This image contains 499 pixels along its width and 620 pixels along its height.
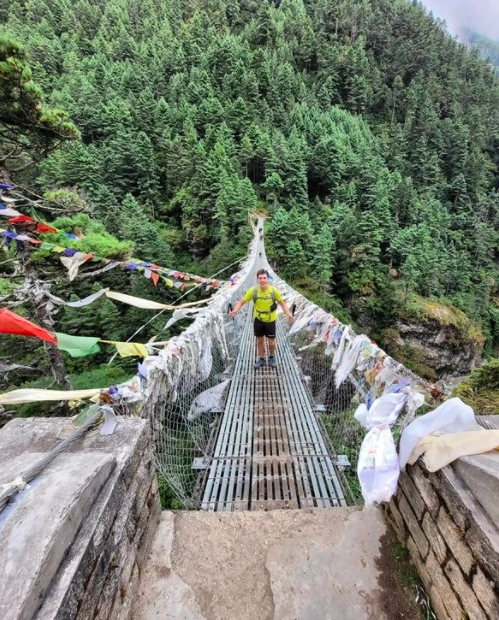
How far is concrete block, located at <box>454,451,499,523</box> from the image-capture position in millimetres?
973

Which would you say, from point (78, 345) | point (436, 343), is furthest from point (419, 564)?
point (436, 343)

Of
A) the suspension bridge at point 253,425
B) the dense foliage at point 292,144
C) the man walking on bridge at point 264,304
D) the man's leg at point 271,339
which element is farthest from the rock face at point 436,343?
the man walking on bridge at point 264,304

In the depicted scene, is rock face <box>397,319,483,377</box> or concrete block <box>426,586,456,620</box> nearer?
concrete block <box>426,586,456,620</box>

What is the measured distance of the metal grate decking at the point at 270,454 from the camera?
6.64ft

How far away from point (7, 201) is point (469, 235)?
3045 cm

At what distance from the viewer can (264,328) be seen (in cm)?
372

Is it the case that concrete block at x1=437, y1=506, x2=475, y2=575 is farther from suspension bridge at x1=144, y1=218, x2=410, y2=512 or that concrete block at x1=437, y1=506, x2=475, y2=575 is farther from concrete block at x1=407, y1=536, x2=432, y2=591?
suspension bridge at x1=144, y1=218, x2=410, y2=512

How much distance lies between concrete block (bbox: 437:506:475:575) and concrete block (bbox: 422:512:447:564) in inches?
1.2

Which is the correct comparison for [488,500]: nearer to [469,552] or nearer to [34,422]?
[469,552]

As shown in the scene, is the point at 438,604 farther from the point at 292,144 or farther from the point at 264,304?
the point at 292,144

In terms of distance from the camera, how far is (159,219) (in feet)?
72.8

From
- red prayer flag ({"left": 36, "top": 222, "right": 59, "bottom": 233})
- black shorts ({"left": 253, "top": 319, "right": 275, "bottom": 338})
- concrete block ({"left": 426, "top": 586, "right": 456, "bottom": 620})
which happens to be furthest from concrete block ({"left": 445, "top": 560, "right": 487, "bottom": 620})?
red prayer flag ({"left": 36, "top": 222, "right": 59, "bottom": 233})

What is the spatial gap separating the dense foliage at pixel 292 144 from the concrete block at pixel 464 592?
9969 mm

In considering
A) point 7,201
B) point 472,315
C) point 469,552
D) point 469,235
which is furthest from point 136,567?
point 469,235
